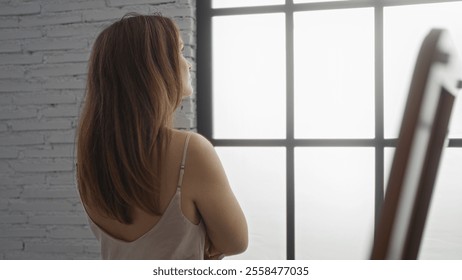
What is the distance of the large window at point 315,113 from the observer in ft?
5.61

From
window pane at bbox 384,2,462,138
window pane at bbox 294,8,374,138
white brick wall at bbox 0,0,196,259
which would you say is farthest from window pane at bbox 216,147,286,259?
window pane at bbox 384,2,462,138

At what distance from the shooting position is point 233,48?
186 centimetres

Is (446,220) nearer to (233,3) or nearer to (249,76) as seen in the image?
(249,76)

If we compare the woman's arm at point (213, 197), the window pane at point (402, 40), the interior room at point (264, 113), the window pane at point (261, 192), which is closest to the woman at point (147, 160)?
the woman's arm at point (213, 197)

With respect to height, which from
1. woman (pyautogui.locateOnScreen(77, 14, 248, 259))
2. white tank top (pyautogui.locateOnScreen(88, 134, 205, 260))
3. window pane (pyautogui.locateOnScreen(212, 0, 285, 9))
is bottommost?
white tank top (pyautogui.locateOnScreen(88, 134, 205, 260))

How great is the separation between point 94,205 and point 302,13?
1180mm

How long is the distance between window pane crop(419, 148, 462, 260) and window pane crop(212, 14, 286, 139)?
0.64m

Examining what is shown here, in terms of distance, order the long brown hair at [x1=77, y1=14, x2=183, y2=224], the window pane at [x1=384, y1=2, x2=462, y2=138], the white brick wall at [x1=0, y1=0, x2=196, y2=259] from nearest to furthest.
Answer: the long brown hair at [x1=77, y1=14, x2=183, y2=224], the window pane at [x1=384, y1=2, x2=462, y2=138], the white brick wall at [x1=0, y1=0, x2=196, y2=259]

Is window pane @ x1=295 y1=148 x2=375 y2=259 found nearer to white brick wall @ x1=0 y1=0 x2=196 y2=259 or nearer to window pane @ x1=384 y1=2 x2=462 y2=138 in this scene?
window pane @ x1=384 y1=2 x2=462 y2=138

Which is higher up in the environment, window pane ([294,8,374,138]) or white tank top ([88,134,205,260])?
window pane ([294,8,374,138])

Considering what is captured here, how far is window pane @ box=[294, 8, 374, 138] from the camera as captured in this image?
174cm

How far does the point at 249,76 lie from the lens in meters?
1.85
